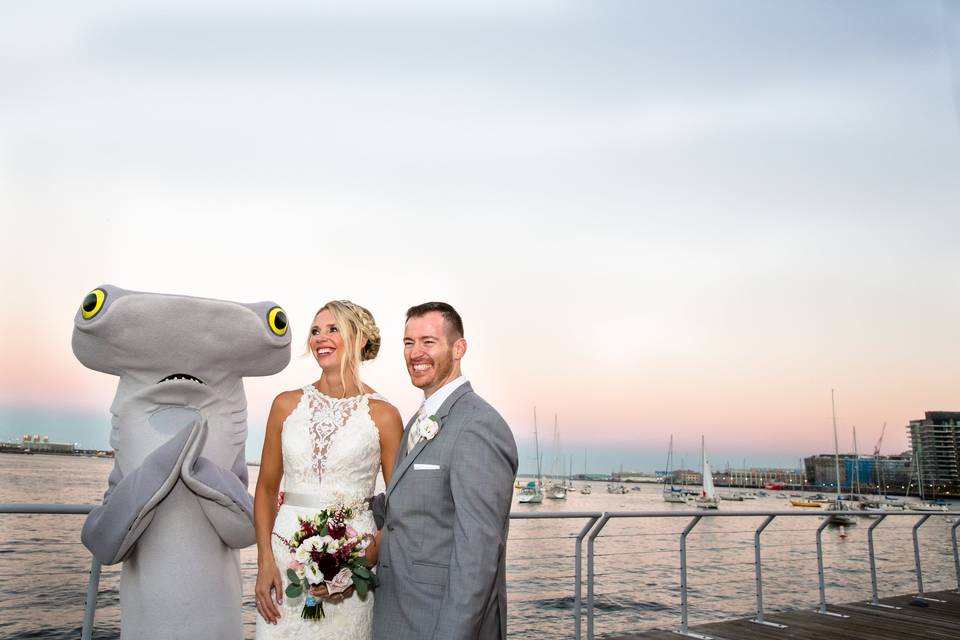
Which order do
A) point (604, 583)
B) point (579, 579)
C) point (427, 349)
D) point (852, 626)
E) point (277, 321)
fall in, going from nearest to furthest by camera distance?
point (427, 349) < point (277, 321) < point (579, 579) < point (852, 626) < point (604, 583)

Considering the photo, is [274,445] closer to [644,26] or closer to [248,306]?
[248,306]

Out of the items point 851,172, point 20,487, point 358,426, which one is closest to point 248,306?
point 358,426

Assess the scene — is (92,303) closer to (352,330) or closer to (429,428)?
(352,330)

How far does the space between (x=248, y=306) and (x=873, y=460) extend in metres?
99.2

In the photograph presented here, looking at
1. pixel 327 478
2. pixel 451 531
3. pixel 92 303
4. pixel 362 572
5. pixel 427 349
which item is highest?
pixel 92 303

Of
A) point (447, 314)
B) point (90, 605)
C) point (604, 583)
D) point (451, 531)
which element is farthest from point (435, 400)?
point (604, 583)

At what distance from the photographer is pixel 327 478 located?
7.52 ft

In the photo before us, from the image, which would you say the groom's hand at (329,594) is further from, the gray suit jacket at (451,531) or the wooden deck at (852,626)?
the wooden deck at (852,626)

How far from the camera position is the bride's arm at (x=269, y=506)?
217 centimetres

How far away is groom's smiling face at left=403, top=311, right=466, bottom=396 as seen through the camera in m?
1.94

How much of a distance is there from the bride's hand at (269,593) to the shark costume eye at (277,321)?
0.91 metres

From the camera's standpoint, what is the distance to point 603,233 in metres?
14.5

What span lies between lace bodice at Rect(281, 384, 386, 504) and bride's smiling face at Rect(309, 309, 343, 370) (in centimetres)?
17

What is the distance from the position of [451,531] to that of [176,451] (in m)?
1.03
